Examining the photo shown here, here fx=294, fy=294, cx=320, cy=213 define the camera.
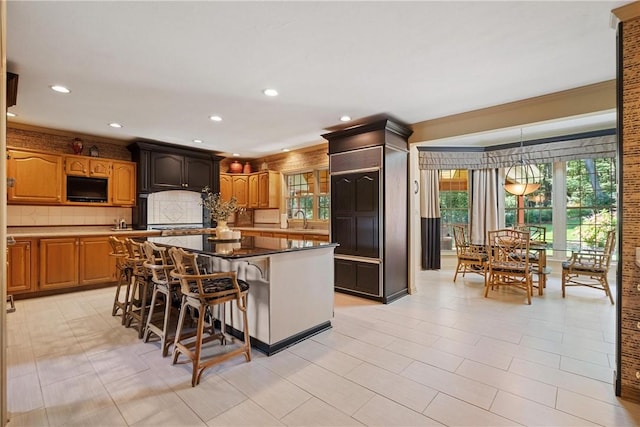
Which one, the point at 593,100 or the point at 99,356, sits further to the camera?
the point at 593,100

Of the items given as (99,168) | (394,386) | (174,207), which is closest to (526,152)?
(394,386)

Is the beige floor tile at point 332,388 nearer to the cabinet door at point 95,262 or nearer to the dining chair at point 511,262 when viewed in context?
the dining chair at point 511,262

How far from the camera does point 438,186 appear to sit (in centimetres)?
635

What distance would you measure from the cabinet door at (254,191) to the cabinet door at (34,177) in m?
3.32

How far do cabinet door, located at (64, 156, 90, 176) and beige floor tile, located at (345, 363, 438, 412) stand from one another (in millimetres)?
5077

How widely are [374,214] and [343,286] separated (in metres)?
A: 1.23

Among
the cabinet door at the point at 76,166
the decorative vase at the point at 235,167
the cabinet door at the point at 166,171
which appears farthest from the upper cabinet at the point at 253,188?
the cabinet door at the point at 76,166

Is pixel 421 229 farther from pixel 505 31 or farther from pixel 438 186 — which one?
pixel 505 31

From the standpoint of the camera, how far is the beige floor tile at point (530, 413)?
170 cm

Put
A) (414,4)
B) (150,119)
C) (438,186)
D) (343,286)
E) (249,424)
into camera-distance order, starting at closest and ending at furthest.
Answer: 1. (249,424)
2. (414,4)
3. (150,119)
4. (343,286)
5. (438,186)

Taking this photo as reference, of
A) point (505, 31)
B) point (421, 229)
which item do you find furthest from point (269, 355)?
point (421, 229)

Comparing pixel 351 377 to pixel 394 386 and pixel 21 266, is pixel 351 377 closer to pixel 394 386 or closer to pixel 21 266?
pixel 394 386

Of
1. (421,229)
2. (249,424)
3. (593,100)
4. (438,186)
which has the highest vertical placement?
(593,100)

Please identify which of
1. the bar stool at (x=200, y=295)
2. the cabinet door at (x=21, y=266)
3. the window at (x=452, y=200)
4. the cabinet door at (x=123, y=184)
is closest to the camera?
the bar stool at (x=200, y=295)
